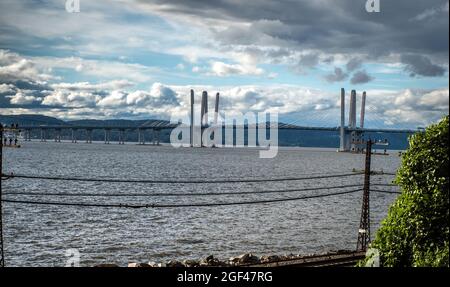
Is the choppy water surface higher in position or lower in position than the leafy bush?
lower

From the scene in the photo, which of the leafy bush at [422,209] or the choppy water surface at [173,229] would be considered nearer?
the leafy bush at [422,209]

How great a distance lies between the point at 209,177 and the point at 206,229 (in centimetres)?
6449

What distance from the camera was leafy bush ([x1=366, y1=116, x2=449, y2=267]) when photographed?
634 inches

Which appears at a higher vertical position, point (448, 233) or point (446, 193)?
point (446, 193)

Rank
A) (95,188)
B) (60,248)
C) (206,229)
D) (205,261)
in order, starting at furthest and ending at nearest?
1. (95,188)
2. (206,229)
3. (60,248)
4. (205,261)

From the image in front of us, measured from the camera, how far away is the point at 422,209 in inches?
653

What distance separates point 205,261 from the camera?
3522 cm

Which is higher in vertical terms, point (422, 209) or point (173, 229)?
point (422, 209)

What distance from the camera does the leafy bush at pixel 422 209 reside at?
16094 millimetres

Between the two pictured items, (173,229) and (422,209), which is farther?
(173,229)

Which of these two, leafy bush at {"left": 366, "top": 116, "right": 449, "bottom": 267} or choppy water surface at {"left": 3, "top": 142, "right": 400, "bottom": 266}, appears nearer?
leafy bush at {"left": 366, "top": 116, "right": 449, "bottom": 267}

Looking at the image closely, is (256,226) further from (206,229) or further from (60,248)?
(60,248)

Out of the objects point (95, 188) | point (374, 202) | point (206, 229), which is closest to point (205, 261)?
point (206, 229)

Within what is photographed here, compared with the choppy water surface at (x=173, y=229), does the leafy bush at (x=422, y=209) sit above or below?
above
